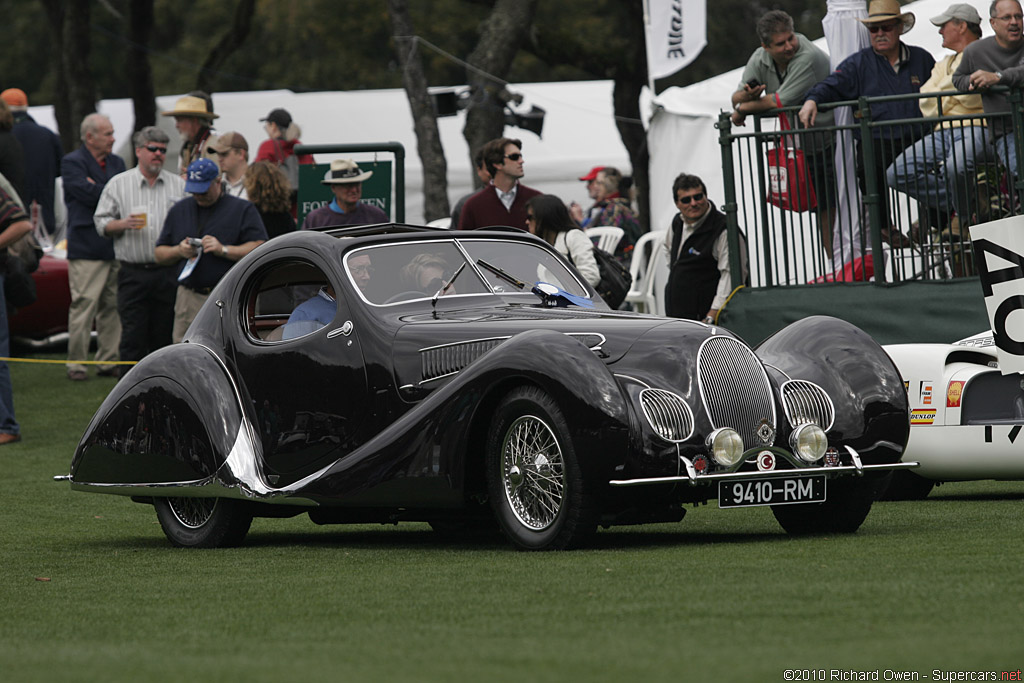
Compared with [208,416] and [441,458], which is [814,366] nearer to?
[441,458]

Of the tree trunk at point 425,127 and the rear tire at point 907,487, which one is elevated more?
the tree trunk at point 425,127

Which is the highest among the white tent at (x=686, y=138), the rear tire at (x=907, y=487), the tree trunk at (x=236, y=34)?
the tree trunk at (x=236, y=34)

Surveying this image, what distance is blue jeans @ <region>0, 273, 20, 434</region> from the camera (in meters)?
13.5

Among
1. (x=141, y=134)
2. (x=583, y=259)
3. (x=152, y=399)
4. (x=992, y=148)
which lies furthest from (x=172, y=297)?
(x=992, y=148)

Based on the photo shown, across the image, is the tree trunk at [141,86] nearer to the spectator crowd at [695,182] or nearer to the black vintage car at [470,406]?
the spectator crowd at [695,182]

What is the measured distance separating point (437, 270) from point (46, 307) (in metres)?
13.9

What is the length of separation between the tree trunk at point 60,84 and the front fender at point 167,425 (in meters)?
21.4

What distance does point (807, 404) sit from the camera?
786cm

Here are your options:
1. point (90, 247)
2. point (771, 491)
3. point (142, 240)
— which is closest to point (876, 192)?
point (771, 491)

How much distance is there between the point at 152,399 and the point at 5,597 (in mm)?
2325

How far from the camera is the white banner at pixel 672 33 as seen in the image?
19875mm

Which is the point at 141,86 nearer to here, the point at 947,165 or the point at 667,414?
the point at 947,165

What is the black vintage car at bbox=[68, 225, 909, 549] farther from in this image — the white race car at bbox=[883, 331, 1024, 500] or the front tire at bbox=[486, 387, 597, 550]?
the white race car at bbox=[883, 331, 1024, 500]

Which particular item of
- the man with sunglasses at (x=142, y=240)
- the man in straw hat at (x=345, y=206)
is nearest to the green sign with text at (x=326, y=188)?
the man in straw hat at (x=345, y=206)
